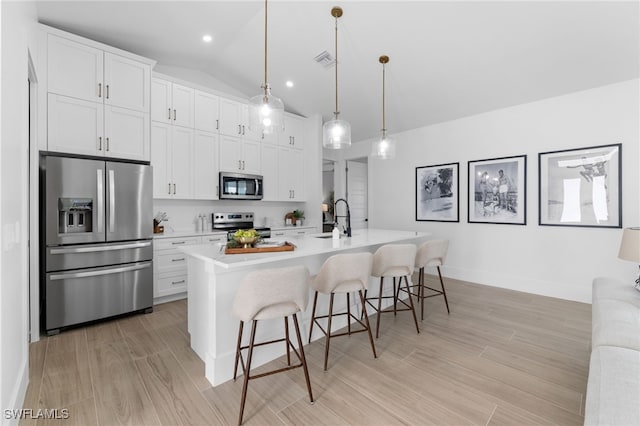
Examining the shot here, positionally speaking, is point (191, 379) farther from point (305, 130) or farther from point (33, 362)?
point (305, 130)

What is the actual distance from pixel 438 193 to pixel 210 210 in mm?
3823

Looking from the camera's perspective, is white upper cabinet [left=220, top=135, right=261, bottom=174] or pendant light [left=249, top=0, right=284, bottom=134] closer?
pendant light [left=249, top=0, right=284, bottom=134]

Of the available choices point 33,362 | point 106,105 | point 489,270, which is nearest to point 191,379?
point 33,362

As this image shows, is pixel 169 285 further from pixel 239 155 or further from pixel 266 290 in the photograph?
pixel 266 290

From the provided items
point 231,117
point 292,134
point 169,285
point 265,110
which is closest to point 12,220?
point 265,110

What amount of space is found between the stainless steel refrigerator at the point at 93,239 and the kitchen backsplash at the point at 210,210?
96 cm

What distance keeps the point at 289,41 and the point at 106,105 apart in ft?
7.49

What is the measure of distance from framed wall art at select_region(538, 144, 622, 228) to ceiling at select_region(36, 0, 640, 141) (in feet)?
2.83

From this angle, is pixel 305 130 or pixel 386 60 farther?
pixel 305 130

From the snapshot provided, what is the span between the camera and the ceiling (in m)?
2.93

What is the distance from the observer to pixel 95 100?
3102 millimetres

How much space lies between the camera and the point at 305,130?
18.4 feet

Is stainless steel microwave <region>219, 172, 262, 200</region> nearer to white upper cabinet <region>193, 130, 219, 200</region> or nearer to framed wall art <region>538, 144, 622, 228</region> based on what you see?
white upper cabinet <region>193, 130, 219, 200</region>

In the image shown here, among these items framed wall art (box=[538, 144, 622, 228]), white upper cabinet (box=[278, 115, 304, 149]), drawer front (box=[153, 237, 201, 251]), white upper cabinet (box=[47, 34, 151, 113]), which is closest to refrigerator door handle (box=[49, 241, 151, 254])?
drawer front (box=[153, 237, 201, 251])
